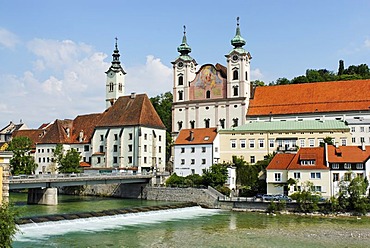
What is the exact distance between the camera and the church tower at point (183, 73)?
77.6 m

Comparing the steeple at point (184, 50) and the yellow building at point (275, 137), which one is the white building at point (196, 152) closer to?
the yellow building at point (275, 137)

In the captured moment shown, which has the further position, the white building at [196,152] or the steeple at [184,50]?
the steeple at [184,50]

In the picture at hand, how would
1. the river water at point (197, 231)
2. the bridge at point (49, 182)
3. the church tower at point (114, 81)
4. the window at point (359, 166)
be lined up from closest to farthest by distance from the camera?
1. the river water at point (197, 231)
2. the bridge at point (49, 182)
3. the window at point (359, 166)
4. the church tower at point (114, 81)

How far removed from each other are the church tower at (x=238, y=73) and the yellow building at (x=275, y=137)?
359 inches

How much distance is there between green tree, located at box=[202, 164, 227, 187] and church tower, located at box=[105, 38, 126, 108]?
3950 centimetres

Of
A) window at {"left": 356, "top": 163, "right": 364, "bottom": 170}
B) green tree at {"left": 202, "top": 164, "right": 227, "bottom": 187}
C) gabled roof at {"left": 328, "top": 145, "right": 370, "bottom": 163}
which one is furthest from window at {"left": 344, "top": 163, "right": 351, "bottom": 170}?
green tree at {"left": 202, "top": 164, "right": 227, "bottom": 187}

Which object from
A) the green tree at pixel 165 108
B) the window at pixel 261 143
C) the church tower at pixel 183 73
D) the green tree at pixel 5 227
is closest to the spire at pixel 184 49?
the church tower at pixel 183 73

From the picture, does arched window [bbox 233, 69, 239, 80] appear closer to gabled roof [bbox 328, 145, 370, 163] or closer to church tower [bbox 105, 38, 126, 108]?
gabled roof [bbox 328, 145, 370, 163]

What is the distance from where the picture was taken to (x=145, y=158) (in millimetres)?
70750

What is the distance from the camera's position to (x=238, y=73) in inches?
2872

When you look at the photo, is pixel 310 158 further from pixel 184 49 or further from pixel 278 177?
pixel 184 49

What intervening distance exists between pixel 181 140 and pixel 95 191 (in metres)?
13.7

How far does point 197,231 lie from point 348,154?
888 inches

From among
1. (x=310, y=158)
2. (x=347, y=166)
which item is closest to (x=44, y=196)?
(x=310, y=158)
